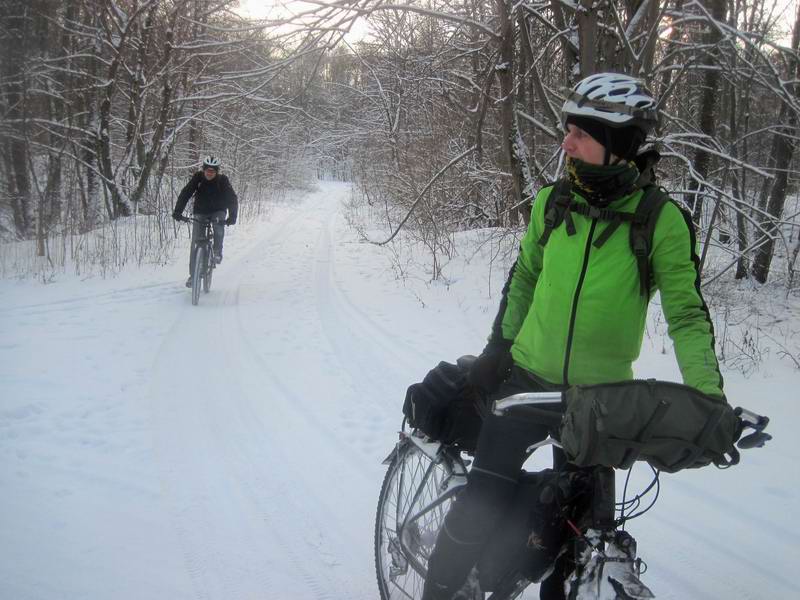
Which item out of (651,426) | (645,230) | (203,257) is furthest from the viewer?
(203,257)

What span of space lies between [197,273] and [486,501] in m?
6.59

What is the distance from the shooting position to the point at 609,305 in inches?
67.1

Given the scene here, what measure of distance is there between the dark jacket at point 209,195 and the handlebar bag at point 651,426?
7776 millimetres

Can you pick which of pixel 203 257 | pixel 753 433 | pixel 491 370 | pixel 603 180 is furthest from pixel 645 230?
pixel 203 257

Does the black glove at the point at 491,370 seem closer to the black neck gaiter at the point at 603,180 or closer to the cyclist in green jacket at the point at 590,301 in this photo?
the cyclist in green jacket at the point at 590,301

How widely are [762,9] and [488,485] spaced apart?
607 cm

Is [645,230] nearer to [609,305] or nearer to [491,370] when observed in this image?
[609,305]

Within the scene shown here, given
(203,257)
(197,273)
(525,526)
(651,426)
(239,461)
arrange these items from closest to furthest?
(651,426)
(525,526)
(239,461)
(197,273)
(203,257)

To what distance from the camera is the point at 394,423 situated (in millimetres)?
4328

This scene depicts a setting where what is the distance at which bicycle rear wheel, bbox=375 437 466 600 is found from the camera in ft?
7.32

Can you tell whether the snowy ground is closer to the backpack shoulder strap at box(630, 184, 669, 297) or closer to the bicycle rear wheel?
the bicycle rear wheel

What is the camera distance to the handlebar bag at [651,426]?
4.23 feet

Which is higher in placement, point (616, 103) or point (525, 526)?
point (616, 103)

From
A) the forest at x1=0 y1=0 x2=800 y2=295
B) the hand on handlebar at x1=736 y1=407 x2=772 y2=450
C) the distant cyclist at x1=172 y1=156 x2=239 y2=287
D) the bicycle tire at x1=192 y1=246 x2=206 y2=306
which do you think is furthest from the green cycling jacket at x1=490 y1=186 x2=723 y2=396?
the distant cyclist at x1=172 y1=156 x2=239 y2=287
